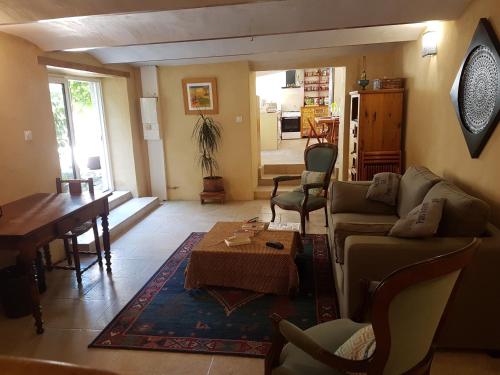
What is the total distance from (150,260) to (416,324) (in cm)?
299

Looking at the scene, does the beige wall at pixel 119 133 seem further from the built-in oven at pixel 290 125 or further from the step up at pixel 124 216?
the built-in oven at pixel 290 125

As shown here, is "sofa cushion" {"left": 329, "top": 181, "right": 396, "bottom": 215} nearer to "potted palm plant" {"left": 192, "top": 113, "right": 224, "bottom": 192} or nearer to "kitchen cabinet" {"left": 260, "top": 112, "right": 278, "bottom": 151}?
"potted palm plant" {"left": 192, "top": 113, "right": 224, "bottom": 192}

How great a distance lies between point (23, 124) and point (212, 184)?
9.66ft

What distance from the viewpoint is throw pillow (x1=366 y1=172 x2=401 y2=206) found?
3.35 meters

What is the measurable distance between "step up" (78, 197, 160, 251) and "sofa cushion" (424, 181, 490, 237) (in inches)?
138

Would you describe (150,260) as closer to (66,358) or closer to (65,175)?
(66,358)

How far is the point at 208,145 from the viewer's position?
585 centimetres

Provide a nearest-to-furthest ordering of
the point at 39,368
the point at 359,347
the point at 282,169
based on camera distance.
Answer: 1. the point at 39,368
2. the point at 359,347
3. the point at 282,169

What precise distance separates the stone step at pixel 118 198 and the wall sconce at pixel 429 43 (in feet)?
15.0

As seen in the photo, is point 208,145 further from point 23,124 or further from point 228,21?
point 23,124

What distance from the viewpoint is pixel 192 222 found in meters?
4.92

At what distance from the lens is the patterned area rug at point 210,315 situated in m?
2.32

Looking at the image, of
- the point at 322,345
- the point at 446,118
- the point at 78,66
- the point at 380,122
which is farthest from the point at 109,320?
the point at 380,122

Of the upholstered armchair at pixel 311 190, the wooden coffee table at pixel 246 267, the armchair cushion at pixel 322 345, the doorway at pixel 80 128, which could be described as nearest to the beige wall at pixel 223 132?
the doorway at pixel 80 128
